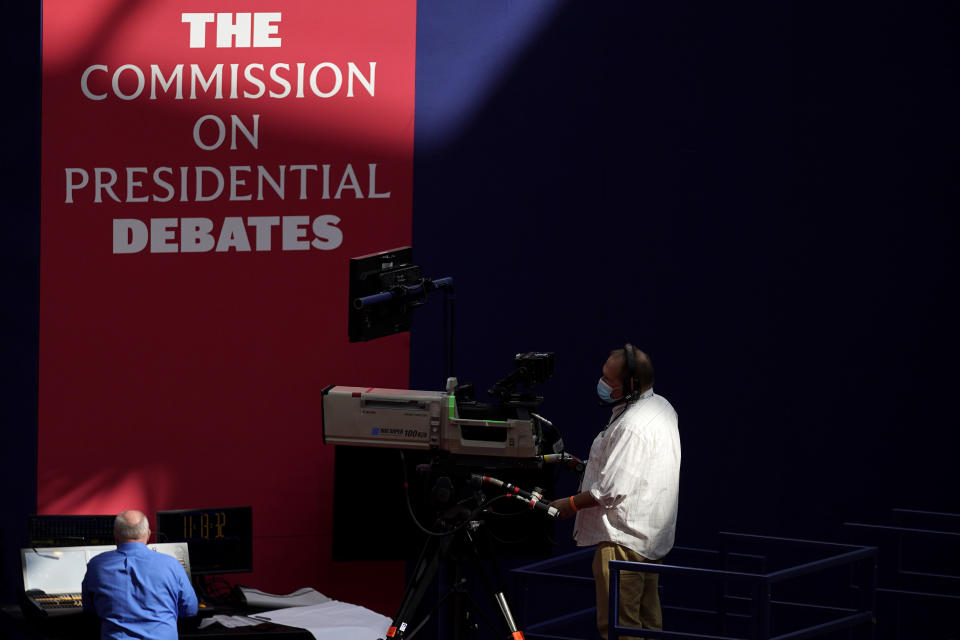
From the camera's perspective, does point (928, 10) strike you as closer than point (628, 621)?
No

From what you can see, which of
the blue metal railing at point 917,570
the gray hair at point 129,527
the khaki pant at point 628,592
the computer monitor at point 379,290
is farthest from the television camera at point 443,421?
the blue metal railing at point 917,570

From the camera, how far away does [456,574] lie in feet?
15.0

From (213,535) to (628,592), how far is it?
1.76 meters

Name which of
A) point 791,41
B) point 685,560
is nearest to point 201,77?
point 791,41

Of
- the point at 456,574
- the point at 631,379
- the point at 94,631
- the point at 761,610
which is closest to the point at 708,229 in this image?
the point at 631,379

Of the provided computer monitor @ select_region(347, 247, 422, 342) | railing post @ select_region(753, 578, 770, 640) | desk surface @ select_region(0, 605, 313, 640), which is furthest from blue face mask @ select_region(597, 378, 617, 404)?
desk surface @ select_region(0, 605, 313, 640)

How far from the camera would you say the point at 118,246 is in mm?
5906

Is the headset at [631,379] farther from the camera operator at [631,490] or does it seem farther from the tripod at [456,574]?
the tripod at [456,574]

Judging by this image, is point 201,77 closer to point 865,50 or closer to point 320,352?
point 320,352

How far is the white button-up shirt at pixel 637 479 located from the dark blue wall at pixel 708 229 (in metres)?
1.25

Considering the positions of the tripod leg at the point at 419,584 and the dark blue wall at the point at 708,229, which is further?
the dark blue wall at the point at 708,229

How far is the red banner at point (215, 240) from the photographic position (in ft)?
19.3

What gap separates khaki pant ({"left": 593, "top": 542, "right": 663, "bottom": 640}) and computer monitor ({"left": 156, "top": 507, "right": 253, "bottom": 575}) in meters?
1.54

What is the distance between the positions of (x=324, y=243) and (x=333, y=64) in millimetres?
777
